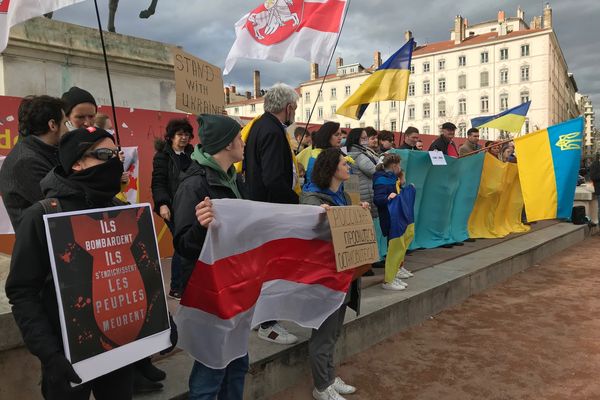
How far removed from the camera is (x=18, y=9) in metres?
2.84

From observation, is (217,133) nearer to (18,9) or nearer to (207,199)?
(207,199)

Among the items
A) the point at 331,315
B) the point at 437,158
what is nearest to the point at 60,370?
the point at 331,315

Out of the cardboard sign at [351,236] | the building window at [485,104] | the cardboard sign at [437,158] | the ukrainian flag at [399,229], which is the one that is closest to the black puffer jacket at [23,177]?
the cardboard sign at [351,236]

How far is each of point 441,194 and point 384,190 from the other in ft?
8.10

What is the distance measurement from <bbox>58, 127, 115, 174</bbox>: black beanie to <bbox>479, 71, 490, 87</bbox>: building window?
68.7 meters

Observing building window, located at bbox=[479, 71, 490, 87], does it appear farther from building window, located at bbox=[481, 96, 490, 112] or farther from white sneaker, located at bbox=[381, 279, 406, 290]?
white sneaker, located at bbox=[381, 279, 406, 290]

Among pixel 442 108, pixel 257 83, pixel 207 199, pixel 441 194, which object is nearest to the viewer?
pixel 207 199

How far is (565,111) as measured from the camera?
84125 millimetres

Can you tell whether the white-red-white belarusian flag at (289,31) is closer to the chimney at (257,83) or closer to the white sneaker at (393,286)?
the white sneaker at (393,286)

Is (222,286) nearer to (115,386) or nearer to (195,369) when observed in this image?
(195,369)

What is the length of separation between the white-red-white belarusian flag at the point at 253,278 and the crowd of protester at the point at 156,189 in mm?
95

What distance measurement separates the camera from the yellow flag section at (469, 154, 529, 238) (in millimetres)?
8148

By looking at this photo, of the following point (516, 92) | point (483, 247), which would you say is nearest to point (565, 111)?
point (516, 92)

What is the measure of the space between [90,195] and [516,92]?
6708 centimetres
